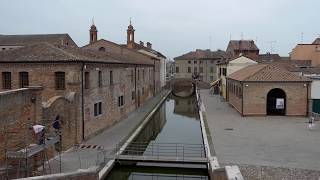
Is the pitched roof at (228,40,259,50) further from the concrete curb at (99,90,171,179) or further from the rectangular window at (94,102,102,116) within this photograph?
the rectangular window at (94,102,102,116)

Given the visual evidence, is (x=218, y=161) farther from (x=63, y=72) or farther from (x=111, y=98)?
(x=111, y=98)

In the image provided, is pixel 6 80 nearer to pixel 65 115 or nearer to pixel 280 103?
pixel 65 115

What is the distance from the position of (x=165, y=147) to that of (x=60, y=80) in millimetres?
7291

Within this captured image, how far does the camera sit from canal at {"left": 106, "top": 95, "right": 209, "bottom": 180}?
1867cm

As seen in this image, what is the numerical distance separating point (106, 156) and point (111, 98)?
992 centimetres

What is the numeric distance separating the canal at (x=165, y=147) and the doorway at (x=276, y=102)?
6.50 metres

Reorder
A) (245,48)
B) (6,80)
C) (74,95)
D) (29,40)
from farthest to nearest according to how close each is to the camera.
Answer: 1. (245,48)
2. (29,40)
3. (6,80)
4. (74,95)

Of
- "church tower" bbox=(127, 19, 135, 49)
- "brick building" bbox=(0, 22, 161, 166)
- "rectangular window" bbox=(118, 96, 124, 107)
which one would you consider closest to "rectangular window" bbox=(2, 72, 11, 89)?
"brick building" bbox=(0, 22, 161, 166)

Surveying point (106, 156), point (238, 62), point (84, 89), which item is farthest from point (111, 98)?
point (238, 62)

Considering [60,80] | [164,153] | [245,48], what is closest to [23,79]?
[60,80]

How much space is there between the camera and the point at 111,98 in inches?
1115

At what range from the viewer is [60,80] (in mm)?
21734

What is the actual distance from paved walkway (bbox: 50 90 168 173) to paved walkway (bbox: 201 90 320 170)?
18.3 ft

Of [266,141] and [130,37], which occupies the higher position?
[130,37]
